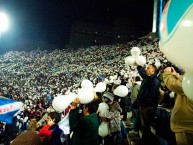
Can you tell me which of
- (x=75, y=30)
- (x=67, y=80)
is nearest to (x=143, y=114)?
(x=67, y=80)

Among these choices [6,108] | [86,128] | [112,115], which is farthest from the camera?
[6,108]

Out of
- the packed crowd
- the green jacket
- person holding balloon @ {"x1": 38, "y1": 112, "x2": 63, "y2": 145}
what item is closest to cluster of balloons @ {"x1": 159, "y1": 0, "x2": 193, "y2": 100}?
the green jacket

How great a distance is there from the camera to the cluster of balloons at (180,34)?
137 centimetres

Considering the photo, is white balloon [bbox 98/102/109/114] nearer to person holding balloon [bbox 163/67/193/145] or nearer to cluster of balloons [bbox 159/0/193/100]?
person holding balloon [bbox 163/67/193/145]

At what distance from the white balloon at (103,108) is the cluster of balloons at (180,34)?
3.61m

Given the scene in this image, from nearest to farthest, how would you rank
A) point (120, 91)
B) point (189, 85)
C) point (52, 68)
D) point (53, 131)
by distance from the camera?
1. point (189, 85)
2. point (53, 131)
3. point (120, 91)
4. point (52, 68)

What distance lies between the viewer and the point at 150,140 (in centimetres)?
479

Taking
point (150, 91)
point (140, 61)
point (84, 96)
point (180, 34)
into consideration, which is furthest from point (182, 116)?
point (140, 61)

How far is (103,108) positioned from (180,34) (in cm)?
396

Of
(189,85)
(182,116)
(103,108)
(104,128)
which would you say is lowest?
(104,128)

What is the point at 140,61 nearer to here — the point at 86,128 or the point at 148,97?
the point at 148,97

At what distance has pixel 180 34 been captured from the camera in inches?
55.8

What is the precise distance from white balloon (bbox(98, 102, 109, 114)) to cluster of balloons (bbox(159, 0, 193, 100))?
11.9 feet

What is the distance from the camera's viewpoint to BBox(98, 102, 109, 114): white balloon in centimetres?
523
